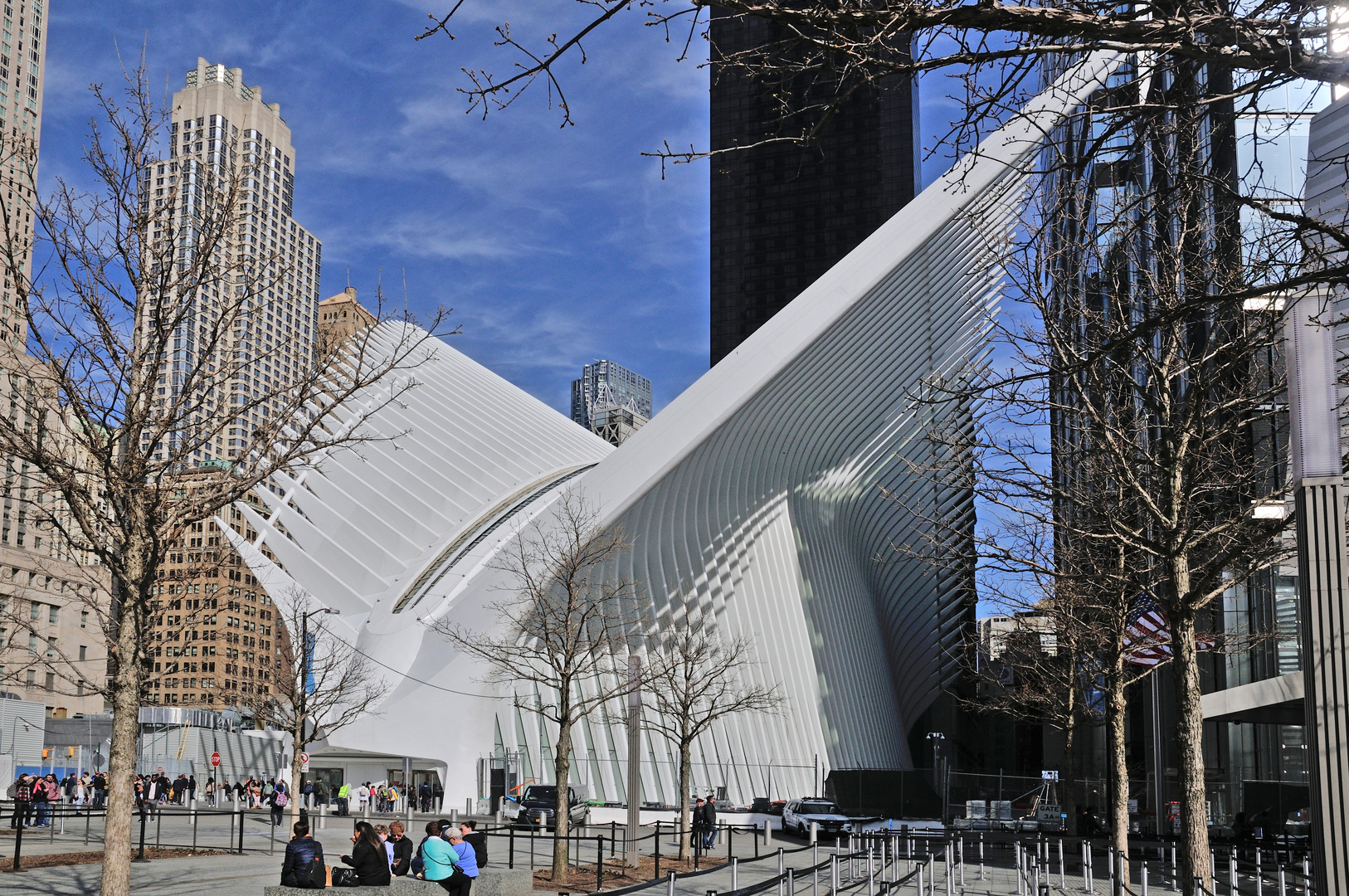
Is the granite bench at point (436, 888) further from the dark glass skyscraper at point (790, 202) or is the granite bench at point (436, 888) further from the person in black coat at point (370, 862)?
the dark glass skyscraper at point (790, 202)

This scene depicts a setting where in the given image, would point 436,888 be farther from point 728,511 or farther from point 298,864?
point 728,511

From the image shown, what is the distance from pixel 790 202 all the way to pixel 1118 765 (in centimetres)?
12604

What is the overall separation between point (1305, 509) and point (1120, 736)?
14.6m

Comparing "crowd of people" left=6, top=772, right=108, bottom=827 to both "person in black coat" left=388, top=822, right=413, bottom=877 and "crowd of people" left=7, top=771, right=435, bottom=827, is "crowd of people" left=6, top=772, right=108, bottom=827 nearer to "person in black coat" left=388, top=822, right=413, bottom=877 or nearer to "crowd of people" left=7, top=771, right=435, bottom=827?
"crowd of people" left=7, top=771, right=435, bottom=827

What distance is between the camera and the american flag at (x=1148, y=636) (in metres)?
22.5

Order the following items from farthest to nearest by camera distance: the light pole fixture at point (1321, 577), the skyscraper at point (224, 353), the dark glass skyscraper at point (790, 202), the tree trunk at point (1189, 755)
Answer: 1. the dark glass skyscraper at point (790, 202)
2. the skyscraper at point (224, 353)
3. the tree trunk at point (1189, 755)
4. the light pole fixture at point (1321, 577)

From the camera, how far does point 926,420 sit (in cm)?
4409

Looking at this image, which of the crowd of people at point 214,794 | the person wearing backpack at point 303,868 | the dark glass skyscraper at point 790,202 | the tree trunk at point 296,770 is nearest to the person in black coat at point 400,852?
the person wearing backpack at point 303,868

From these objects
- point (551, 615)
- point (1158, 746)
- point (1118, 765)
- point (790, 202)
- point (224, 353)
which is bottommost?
point (1158, 746)

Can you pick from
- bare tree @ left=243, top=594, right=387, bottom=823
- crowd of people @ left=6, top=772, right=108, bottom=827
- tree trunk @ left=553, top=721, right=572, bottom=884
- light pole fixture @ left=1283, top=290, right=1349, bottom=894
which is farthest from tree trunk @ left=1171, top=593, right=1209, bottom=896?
bare tree @ left=243, top=594, right=387, bottom=823

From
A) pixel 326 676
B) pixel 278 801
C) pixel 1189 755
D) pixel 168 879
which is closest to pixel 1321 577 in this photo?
pixel 1189 755

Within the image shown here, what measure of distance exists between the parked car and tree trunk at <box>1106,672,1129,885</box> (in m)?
9.33

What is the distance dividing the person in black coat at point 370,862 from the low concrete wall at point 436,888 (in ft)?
0.52

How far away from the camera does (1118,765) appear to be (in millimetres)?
21141
